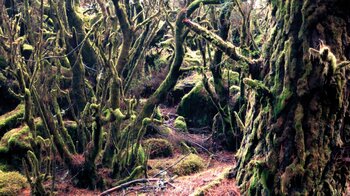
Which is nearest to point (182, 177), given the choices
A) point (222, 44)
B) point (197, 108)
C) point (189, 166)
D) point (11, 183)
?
point (189, 166)

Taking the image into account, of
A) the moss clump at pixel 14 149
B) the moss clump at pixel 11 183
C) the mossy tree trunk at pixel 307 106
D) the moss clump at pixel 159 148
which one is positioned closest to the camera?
the mossy tree trunk at pixel 307 106

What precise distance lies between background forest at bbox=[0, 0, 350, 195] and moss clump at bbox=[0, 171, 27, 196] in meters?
0.02

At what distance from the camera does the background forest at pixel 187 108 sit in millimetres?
4188

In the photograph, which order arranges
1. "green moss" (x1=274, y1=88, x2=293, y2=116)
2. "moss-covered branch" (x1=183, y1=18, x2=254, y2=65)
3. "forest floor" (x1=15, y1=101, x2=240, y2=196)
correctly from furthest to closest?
"forest floor" (x1=15, y1=101, x2=240, y2=196)
"moss-covered branch" (x1=183, y1=18, x2=254, y2=65)
"green moss" (x1=274, y1=88, x2=293, y2=116)

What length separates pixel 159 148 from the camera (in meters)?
11.4

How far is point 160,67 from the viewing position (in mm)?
15328

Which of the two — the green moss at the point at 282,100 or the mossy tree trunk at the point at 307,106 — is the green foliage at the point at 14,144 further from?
the green moss at the point at 282,100

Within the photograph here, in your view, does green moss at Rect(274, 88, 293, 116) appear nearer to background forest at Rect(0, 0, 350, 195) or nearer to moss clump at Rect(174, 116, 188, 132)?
background forest at Rect(0, 0, 350, 195)

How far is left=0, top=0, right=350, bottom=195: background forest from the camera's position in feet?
13.7

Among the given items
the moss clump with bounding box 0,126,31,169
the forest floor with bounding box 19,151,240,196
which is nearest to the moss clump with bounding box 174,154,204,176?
the forest floor with bounding box 19,151,240,196

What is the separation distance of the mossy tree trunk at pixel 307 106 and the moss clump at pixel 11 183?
20.5 ft

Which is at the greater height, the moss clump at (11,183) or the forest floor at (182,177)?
the forest floor at (182,177)

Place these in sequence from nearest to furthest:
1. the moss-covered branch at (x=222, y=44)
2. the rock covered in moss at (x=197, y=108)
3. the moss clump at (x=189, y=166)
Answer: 1. the moss-covered branch at (x=222, y=44)
2. the moss clump at (x=189, y=166)
3. the rock covered in moss at (x=197, y=108)

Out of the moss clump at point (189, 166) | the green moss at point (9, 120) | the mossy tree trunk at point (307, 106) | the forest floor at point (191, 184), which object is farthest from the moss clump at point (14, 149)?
the mossy tree trunk at point (307, 106)
